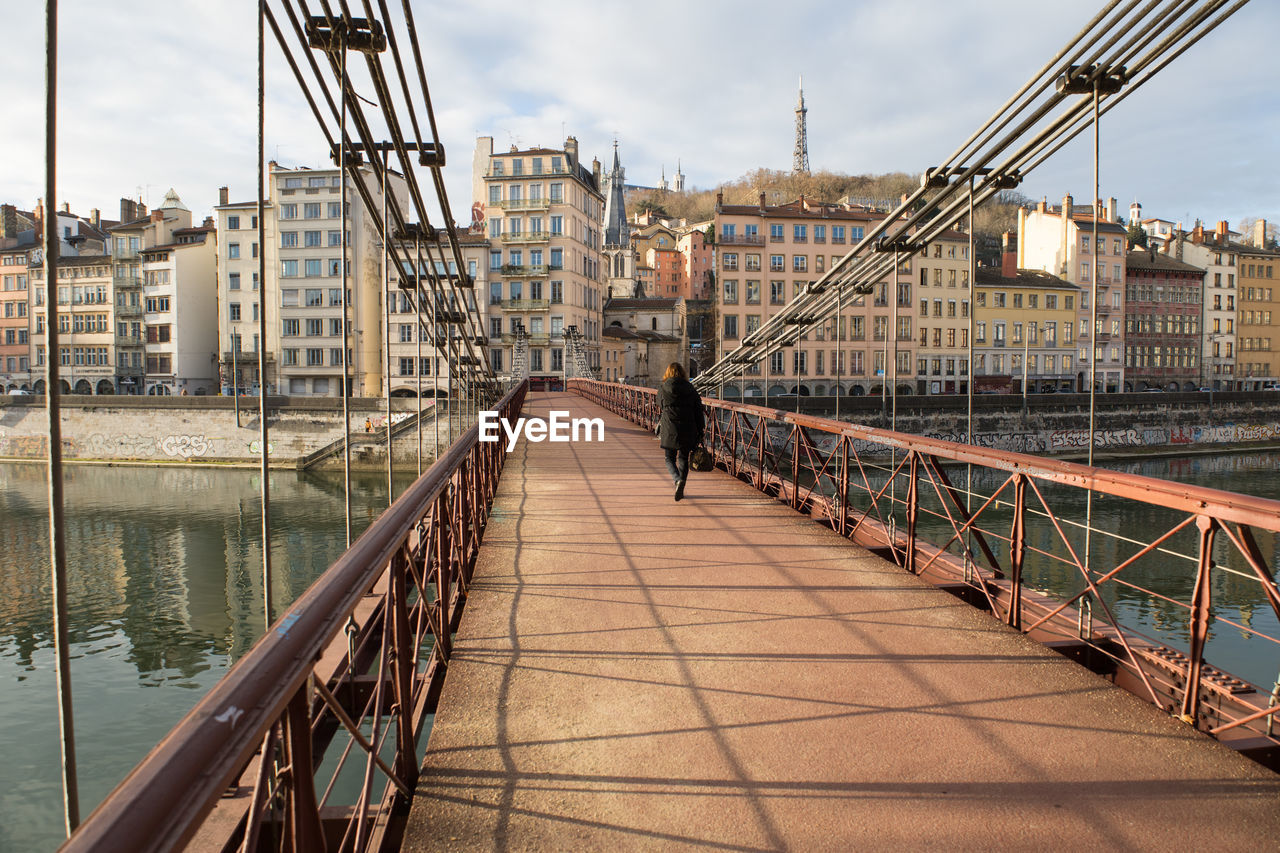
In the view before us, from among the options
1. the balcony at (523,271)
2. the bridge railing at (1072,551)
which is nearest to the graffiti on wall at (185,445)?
the balcony at (523,271)

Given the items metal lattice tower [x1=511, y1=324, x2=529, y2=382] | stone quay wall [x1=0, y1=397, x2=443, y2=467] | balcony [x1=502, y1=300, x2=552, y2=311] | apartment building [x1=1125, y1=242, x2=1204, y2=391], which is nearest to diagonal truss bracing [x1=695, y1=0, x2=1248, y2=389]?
stone quay wall [x1=0, y1=397, x2=443, y2=467]

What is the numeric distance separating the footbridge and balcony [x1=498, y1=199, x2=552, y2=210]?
5001cm

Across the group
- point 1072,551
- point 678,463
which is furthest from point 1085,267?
point 1072,551

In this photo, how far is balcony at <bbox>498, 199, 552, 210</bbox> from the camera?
53.3 metres

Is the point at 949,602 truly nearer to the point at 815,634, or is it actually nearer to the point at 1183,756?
the point at 815,634

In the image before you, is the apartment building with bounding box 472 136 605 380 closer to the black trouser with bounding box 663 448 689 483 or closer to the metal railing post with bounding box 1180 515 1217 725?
the black trouser with bounding box 663 448 689 483

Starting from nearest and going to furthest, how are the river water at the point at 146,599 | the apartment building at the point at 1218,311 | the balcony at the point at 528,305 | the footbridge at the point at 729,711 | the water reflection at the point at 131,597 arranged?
the footbridge at the point at 729,711
the water reflection at the point at 131,597
the river water at the point at 146,599
the balcony at the point at 528,305
the apartment building at the point at 1218,311

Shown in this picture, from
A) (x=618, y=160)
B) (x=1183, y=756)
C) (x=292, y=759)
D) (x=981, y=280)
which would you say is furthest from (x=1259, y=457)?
(x=618, y=160)

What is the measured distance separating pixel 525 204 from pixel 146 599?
40.8 m

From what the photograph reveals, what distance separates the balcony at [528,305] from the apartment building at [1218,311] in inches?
1898

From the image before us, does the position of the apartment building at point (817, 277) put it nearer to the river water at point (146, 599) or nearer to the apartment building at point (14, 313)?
the river water at point (146, 599)

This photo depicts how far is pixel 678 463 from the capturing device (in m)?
8.99

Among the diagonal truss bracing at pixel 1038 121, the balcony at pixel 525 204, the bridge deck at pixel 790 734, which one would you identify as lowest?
the bridge deck at pixel 790 734

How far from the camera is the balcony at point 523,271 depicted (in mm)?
52906
